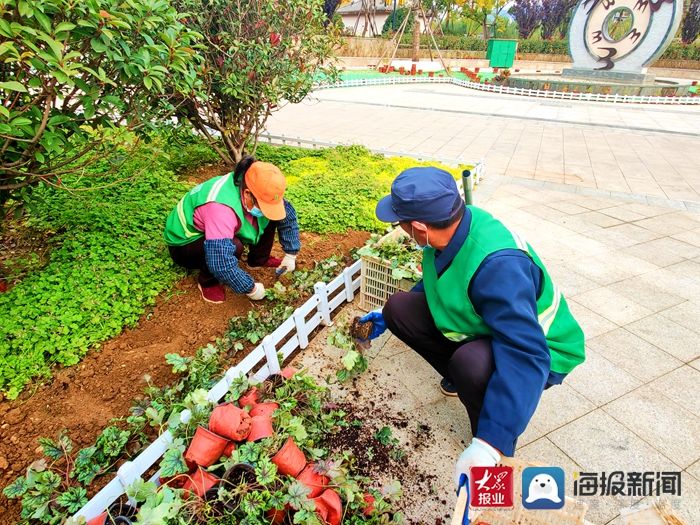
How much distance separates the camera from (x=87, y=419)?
245cm

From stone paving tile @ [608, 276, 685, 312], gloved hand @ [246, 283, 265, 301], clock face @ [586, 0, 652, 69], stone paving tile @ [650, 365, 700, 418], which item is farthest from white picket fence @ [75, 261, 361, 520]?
clock face @ [586, 0, 652, 69]

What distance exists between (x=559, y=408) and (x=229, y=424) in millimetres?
2168

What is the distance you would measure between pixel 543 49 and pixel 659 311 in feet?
169

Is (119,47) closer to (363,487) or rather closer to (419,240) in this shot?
(419,240)

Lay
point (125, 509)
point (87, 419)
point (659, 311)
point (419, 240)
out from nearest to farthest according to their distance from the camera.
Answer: point (125, 509) < point (419, 240) < point (87, 419) < point (659, 311)

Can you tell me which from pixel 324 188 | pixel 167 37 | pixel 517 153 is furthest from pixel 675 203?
pixel 167 37

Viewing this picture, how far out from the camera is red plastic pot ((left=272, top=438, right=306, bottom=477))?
1.83 m

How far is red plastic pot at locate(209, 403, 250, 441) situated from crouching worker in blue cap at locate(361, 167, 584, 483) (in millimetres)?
1035

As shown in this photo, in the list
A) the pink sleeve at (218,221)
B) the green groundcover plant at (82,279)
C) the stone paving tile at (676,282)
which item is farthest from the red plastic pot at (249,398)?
the stone paving tile at (676,282)

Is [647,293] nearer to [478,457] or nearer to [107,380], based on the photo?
[478,457]

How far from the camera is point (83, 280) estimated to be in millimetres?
3297

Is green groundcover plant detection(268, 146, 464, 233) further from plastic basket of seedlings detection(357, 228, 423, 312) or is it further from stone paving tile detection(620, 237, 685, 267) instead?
stone paving tile detection(620, 237, 685, 267)

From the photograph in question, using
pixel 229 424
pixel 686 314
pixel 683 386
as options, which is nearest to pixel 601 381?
pixel 683 386

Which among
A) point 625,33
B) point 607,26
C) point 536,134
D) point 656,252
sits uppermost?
point 607,26
